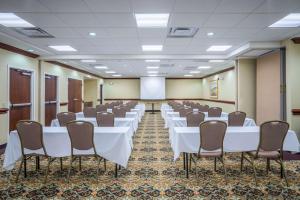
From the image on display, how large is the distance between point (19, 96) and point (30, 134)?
4674 millimetres

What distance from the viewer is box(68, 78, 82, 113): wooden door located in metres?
12.3

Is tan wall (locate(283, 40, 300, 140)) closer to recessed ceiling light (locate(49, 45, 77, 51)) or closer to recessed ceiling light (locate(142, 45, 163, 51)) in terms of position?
recessed ceiling light (locate(142, 45, 163, 51))

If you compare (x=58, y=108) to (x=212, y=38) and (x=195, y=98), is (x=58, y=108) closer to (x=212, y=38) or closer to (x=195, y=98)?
(x=212, y=38)

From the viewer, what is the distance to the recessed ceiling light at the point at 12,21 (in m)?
4.38

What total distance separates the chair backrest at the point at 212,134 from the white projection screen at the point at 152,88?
49.0 feet

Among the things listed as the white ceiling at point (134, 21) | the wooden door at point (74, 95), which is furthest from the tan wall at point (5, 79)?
the wooden door at point (74, 95)

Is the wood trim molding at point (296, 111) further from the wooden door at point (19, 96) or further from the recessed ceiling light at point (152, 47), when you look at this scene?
the wooden door at point (19, 96)

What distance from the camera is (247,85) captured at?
9.21 meters

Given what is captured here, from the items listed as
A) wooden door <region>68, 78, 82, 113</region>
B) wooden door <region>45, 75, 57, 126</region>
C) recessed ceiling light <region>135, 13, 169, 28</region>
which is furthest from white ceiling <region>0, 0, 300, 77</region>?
→ wooden door <region>68, 78, 82, 113</region>

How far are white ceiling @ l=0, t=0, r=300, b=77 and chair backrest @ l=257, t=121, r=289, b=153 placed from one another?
6.52 feet

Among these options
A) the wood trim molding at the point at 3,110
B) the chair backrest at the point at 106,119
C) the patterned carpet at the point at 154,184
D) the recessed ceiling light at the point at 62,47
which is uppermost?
the recessed ceiling light at the point at 62,47

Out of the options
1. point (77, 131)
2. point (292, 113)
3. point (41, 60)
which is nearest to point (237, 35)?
point (292, 113)

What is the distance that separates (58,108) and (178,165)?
7.88 m

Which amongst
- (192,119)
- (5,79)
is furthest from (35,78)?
(192,119)
